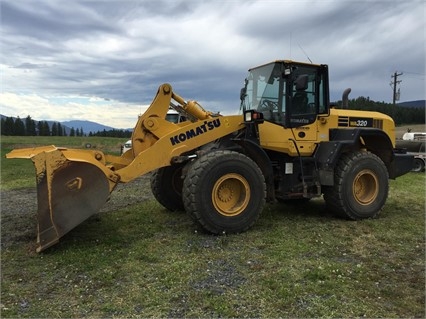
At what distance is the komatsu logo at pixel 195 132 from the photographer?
21.3ft

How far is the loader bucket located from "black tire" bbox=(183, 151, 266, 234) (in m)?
1.27

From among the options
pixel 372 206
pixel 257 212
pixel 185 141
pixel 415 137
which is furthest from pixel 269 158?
pixel 415 137

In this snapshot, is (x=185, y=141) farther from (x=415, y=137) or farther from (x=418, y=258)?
(x=415, y=137)

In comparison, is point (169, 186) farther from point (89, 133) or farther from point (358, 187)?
point (89, 133)

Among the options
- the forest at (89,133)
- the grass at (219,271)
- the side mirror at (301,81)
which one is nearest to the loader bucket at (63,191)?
the grass at (219,271)

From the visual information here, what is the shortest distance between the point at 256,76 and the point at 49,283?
512 centimetres

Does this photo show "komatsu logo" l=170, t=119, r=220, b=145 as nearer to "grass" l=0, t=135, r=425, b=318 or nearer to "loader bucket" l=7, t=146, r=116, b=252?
"loader bucket" l=7, t=146, r=116, b=252

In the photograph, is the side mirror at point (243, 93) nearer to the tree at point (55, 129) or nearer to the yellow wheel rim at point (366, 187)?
the yellow wheel rim at point (366, 187)

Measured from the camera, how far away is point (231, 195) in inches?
259

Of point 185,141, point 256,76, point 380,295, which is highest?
point 256,76

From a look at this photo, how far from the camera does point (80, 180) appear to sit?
5551 mm

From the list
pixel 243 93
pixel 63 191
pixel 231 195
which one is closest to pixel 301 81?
pixel 243 93

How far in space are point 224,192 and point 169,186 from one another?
5.42 ft

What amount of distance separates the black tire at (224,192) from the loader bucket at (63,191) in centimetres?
127
